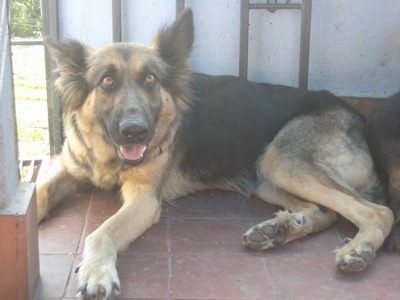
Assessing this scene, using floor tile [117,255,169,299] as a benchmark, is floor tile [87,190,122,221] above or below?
above

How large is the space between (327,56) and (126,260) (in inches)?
111

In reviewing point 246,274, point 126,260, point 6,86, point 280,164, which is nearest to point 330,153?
point 280,164

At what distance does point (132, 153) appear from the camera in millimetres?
4109

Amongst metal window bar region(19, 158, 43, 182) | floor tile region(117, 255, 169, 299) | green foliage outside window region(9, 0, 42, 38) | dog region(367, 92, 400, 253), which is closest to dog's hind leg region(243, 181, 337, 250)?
dog region(367, 92, 400, 253)

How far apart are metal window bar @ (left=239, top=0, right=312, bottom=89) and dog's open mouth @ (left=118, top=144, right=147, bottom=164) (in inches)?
62.8

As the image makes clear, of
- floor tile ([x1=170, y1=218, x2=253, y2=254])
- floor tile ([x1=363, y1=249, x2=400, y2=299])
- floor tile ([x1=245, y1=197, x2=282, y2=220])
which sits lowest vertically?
floor tile ([x1=363, y1=249, x2=400, y2=299])

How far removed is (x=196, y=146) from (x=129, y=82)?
0.94m

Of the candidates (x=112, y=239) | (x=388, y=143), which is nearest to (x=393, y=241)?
(x=388, y=143)

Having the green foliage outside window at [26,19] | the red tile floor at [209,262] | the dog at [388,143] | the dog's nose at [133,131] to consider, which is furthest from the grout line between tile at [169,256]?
the green foliage outside window at [26,19]

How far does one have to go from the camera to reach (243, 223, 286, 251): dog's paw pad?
3.80 m

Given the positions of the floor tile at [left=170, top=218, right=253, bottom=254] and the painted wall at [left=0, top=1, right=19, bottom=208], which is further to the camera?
the floor tile at [left=170, top=218, right=253, bottom=254]

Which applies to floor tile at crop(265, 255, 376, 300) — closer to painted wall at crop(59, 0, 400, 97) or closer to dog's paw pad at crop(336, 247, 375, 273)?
dog's paw pad at crop(336, 247, 375, 273)

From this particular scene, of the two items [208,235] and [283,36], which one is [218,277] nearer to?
[208,235]

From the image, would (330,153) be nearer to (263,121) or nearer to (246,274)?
(263,121)
